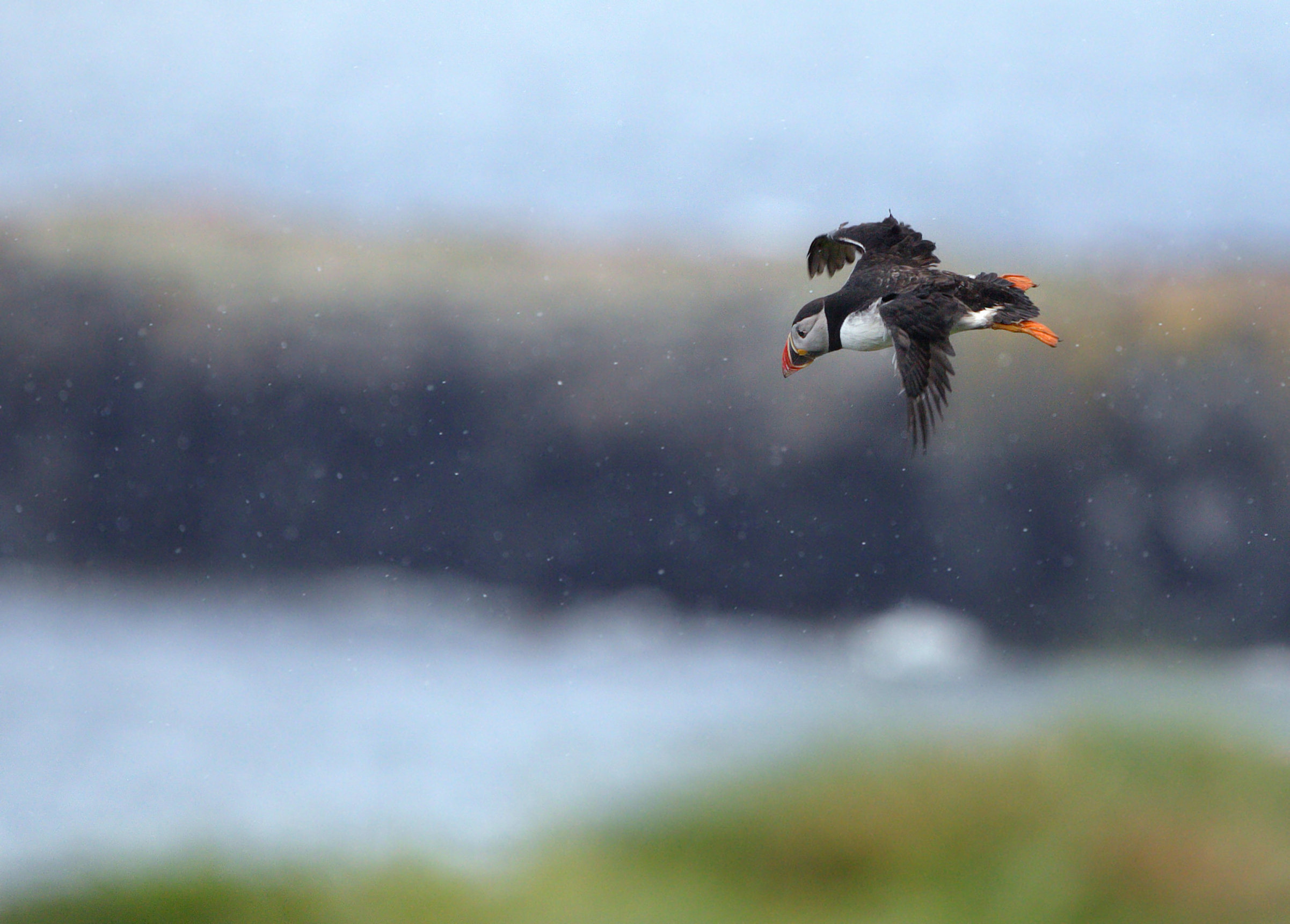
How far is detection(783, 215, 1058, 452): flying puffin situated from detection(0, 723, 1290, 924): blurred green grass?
372 centimetres

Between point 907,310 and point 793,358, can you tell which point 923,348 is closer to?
point 907,310

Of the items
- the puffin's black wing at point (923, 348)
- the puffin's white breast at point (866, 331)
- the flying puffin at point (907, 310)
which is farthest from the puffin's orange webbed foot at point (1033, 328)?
the puffin's white breast at point (866, 331)

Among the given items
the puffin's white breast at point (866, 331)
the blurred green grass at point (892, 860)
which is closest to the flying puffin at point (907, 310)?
the puffin's white breast at point (866, 331)

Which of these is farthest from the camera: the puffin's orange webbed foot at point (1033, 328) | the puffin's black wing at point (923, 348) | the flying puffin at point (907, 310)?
→ the puffin's orange webbed foot at point (1033, 328)

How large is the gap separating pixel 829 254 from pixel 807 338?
80 cm

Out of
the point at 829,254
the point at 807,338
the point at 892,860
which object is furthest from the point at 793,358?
the point at 892,860

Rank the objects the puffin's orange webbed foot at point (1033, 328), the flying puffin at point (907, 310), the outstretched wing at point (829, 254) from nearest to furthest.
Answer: the flying puffin at point (907, 310) → the puffin's orange webbed foot at point (1033, 328) → the outstretched wing at point (829, 254)

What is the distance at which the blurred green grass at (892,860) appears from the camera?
6.51 metres

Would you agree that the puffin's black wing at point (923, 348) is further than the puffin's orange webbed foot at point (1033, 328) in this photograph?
No

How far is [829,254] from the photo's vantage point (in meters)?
5.18

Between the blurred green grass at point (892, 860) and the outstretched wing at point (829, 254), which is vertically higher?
the outstretched wing at point (829, 254)

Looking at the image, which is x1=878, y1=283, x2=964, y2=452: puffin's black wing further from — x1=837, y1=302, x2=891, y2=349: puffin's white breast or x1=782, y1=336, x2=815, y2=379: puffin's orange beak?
x1=782, y1=336, x2=815, y2=379: puffin's orange beak

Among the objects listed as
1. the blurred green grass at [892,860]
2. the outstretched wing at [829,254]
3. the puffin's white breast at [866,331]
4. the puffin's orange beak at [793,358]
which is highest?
the outstretched wing at [829,254]

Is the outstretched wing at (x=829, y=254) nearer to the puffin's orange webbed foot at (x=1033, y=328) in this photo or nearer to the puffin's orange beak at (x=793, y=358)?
the puffin's orange beak at (x=793, y=358)
